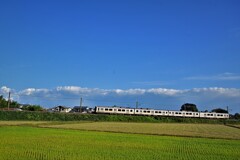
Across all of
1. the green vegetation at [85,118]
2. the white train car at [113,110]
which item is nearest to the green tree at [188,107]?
the green vegetation at [85,118]

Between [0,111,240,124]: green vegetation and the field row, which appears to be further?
[0,111,240,124]: green vegetation

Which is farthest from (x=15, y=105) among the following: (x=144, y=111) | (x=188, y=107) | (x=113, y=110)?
(x=188, y=107)

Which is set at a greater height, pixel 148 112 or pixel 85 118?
pixel 148 112

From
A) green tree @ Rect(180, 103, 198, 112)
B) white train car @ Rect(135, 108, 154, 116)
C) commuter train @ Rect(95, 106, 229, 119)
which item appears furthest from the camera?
green tree @ Rect(180, 103, 198, 112)

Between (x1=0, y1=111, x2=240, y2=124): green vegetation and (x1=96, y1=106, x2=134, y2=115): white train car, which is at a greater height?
(x1=96, y1=106, x2=134, y2=115): white train car

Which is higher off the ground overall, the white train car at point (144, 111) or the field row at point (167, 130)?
the white train car at point (144, 111)

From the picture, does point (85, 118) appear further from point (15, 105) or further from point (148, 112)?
point (15, 105)

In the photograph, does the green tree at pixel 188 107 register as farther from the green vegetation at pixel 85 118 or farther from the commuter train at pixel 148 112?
the green vegetation at pixel 85 118

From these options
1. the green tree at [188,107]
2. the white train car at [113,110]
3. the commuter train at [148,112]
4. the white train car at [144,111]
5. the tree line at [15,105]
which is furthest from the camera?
the green tree at [188,107]

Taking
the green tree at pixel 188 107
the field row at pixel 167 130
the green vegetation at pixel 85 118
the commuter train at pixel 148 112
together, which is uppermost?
the green tree at pixel 188 107

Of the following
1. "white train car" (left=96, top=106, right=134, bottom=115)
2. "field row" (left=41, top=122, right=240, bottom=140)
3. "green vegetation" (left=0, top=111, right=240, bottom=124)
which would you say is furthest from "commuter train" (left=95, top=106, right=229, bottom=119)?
"field row" (left=41, top=122, right=240, bottom=140)

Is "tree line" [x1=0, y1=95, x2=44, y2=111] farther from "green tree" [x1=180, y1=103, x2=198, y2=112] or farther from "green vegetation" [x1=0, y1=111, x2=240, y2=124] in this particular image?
"green tree" [x1=180, y1=103, x2=198, y2=112]

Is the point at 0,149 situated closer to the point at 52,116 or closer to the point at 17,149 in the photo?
the point at 17,149

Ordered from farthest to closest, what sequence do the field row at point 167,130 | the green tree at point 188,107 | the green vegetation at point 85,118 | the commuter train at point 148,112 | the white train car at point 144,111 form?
the green tree at point 188,107
the white train car at point 144,111
the commuter train at point 148,112
the green vegetation at point 85,118
the field row at point 167,130
